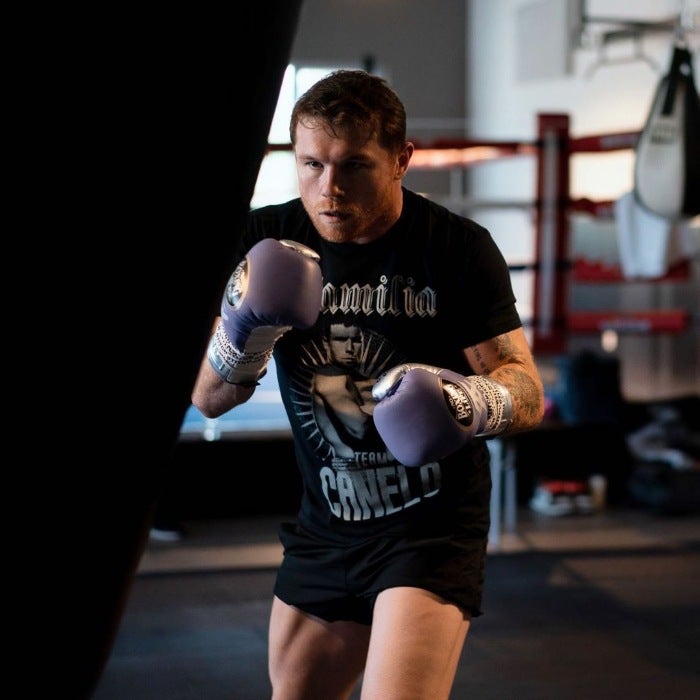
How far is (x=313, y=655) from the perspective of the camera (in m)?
1.63

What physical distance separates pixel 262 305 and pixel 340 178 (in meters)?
0.20

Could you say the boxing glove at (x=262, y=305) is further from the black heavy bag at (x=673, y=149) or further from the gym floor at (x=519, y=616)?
the black heavy bag at (x=673, y=149)

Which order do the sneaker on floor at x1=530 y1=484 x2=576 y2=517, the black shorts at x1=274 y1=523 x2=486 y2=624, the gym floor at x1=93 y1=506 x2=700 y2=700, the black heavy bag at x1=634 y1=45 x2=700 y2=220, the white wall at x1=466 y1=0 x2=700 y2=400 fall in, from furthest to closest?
the white wall at x1=466 y1=0 x2=700 y2=400 < the sneaker on floor at x1=530 y1=484 x2=576 y2=517 < the black heavy bag at x1=634 y1=45 x2=700 y2=220 < the gym floor at x1=93 y1=506 x2=700 y2=700 < the black shorts at x1=274 y1=523 x2=486 y2=624

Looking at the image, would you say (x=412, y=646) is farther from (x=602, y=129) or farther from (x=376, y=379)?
(x=602, y=129)

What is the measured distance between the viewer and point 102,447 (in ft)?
1.99

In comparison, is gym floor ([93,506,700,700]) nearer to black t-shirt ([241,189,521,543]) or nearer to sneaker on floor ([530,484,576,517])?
sneaker on floor ([530,484,576,517])

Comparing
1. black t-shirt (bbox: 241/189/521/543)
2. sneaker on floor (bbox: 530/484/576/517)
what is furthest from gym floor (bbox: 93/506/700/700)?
black t-shirt (bbox: 241/189/521/543)

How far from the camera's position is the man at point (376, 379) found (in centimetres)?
150

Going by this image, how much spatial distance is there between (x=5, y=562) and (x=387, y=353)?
3.53 ft

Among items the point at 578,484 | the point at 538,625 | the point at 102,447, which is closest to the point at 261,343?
the point at 102,447

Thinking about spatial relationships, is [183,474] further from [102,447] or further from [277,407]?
[102,447]

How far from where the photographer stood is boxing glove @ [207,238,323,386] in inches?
56.1

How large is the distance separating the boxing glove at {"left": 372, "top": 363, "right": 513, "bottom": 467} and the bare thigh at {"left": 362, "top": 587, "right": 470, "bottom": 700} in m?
0.24

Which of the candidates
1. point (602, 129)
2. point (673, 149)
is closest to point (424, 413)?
point (673, 149)
